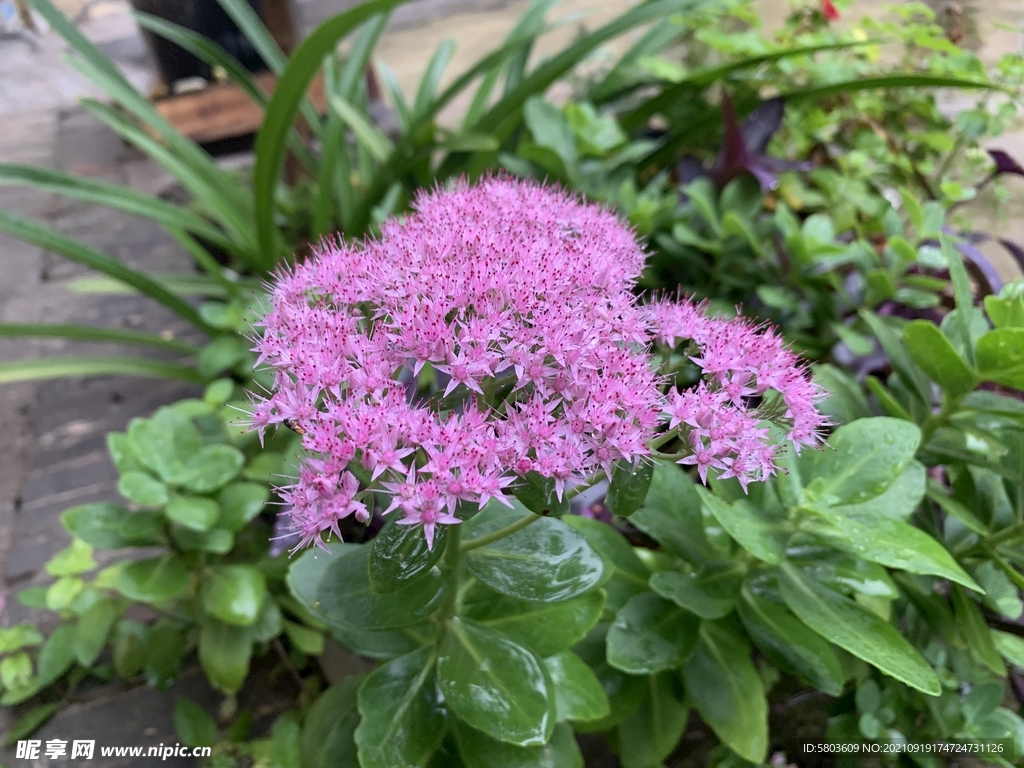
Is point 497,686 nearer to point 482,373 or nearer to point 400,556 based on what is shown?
point 400,556

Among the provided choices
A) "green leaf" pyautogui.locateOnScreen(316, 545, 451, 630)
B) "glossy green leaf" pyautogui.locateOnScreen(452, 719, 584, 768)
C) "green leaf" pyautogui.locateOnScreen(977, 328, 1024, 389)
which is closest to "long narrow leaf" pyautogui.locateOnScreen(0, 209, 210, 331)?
"green leaf" pyautogui.locateOnScreen(316, 545, 451, 630)

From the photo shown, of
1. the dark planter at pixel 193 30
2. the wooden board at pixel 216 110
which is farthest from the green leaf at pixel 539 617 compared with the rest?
the dark planter at pixel 193 30

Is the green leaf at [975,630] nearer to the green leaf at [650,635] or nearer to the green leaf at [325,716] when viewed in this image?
the green leaf at [650,635]

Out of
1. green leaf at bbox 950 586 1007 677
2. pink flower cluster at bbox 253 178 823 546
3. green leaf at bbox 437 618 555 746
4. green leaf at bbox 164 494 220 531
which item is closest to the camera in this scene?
pink flower cluster at bbox 253 178 823 546

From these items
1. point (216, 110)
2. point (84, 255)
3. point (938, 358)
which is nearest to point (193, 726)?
point (84, 255)

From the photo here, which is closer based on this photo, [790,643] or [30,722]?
[790,643]

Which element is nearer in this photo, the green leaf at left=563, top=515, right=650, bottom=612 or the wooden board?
the green leaf at left=563, top=515, right=650, bottom=612

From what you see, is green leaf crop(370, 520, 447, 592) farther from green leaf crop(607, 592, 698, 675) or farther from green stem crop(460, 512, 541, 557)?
green leaf crop(607, 592, 698, 675)

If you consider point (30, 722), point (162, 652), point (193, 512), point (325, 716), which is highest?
point (193, 512)
